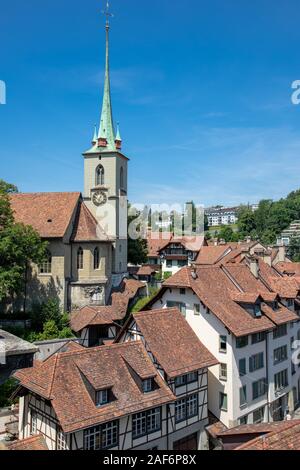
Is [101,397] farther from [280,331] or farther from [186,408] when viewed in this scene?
[280,331]

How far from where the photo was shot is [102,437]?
765 inches

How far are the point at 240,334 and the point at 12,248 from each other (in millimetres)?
21006

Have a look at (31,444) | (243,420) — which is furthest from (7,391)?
(243,420)

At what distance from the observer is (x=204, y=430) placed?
2497 cm

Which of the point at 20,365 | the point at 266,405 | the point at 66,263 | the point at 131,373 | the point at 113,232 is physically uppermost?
the point at 113,232

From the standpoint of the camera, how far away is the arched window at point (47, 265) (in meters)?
42.2

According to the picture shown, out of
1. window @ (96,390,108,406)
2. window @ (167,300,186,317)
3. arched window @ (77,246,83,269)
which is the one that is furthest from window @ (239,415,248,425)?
arched window @ (77,246,83,269)

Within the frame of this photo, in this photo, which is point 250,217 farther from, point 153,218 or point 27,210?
point 27,210

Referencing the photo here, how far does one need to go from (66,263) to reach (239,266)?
729 inches

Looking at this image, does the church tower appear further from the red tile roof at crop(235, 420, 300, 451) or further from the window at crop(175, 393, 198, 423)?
the red tile roof at crop(235, 420, 300, 451)

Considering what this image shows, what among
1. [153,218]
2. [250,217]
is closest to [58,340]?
[153,218]

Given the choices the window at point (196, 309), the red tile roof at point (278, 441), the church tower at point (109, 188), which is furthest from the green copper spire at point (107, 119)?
the red tile roof at point (278, 441)

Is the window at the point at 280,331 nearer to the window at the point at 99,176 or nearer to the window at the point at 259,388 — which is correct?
the window at the point at 259,388
